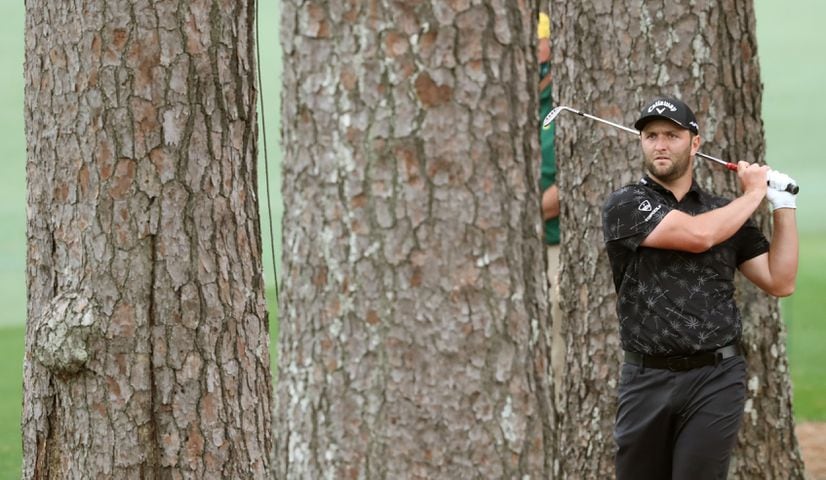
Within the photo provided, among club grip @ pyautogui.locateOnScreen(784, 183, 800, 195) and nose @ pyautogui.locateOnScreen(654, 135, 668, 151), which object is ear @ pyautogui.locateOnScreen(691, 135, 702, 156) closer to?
nose @ pyautogui.locateOnScreen(654, 135, 668, 151)

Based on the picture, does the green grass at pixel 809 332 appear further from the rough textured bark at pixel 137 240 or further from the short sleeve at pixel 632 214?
the rough textured bark at pixel 137 240

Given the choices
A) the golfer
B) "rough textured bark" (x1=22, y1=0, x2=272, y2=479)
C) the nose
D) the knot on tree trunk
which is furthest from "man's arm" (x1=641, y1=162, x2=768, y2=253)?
the knot on tree trunk

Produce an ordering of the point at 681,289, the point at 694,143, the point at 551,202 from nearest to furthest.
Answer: the point at 681,289 < the point at 694,143 < the point at 551,202

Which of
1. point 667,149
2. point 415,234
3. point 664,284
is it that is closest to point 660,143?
point 667,149

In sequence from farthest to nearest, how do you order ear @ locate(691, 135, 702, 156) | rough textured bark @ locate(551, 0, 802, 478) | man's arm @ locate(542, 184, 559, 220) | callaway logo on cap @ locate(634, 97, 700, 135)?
man's arm @ locate(542, 184, 559, 220)
rough textured bark @ locate(551, 0, 802, 478)
ear @ locate(691, 135, 702, 156)
callaway logo on cap @ locate(634, 97, 700, 135)

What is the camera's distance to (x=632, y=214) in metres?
5.09

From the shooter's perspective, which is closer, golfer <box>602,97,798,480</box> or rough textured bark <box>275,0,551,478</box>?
rough textured bark <box>275,0,551,478</box>

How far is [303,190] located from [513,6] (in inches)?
25.3

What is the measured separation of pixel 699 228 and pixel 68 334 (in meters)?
2.17

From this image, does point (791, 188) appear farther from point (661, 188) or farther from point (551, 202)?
point (551, 202)

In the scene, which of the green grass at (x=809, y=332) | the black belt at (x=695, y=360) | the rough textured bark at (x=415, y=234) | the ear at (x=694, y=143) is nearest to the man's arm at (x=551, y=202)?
the ear at (x=694, y=143)

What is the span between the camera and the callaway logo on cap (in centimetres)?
516

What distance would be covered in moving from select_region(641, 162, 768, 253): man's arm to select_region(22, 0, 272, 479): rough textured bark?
147cm

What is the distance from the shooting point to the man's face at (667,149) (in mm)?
5191
